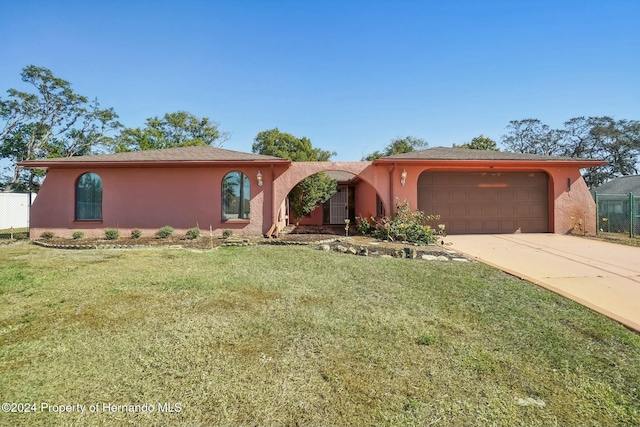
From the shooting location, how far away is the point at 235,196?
36.7 feet

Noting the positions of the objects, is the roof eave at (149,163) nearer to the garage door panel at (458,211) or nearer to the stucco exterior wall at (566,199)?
the stucco exterior wall at (566,199)

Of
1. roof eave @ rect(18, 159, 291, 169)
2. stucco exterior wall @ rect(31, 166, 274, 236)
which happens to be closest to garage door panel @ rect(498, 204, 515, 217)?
roof eave @ rect(18, 159, 291, 169)

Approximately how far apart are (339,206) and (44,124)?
88.9 feet

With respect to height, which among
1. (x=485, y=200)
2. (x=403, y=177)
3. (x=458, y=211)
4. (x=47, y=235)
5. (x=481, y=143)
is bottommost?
(x=47, y=235)

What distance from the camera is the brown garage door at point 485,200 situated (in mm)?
12000

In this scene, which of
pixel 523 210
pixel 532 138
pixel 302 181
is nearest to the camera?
pixel 523 210

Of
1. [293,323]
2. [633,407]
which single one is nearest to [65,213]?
[293,323]

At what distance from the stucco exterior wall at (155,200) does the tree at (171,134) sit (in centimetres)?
1635

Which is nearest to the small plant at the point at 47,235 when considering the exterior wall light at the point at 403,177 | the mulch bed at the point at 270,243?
the mulch bed at the point at 270,243

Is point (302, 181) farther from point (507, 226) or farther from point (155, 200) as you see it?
point (507, 226)

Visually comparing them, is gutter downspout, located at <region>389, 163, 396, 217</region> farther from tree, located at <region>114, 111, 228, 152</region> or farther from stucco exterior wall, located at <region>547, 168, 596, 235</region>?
tree, located at <region>114, 111, 228, 152</region>

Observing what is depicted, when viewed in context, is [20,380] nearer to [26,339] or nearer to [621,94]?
[26,339]

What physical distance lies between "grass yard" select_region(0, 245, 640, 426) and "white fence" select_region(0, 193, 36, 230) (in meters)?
19.0

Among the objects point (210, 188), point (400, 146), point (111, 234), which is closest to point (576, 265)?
point (210, 188)
